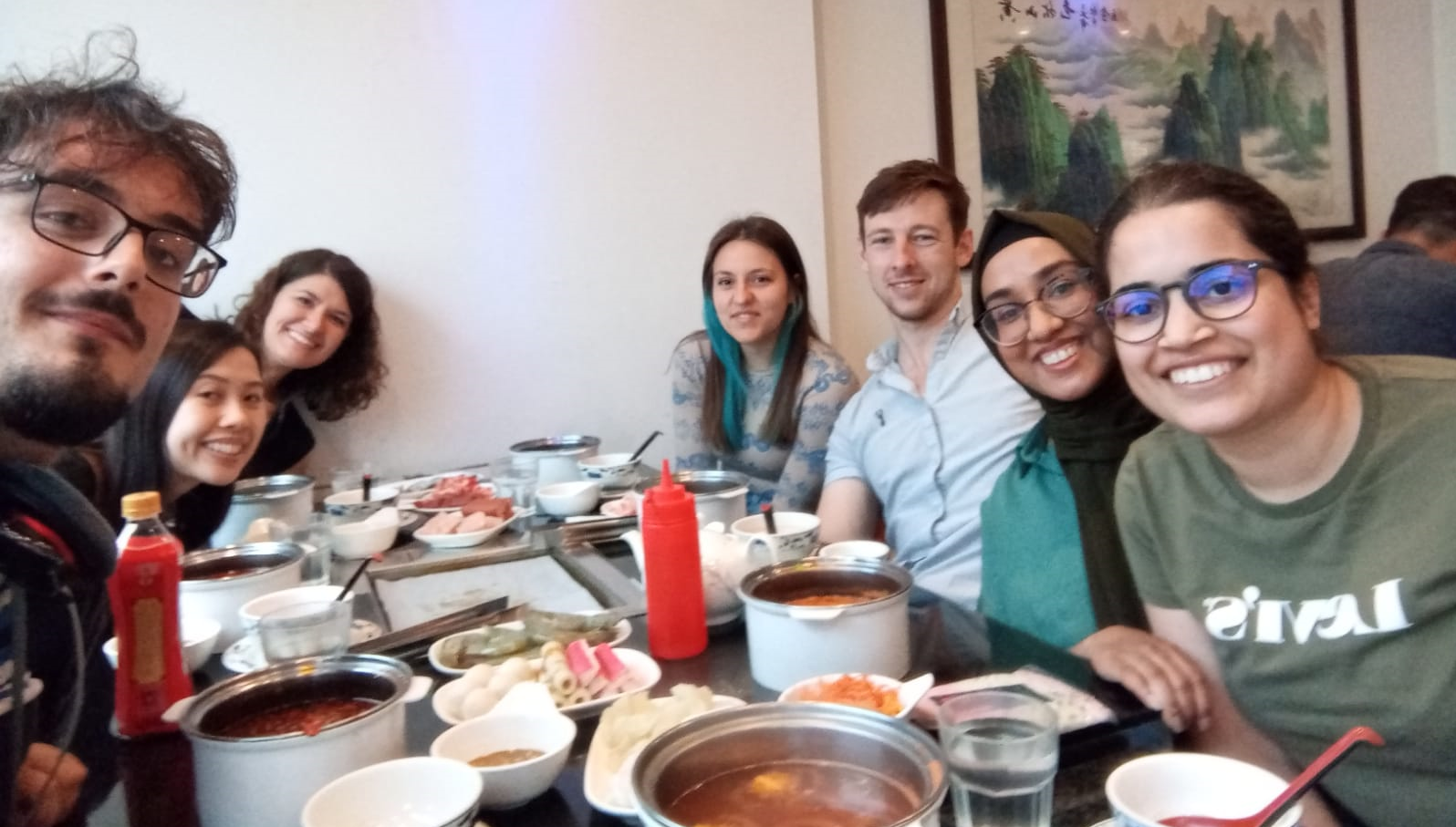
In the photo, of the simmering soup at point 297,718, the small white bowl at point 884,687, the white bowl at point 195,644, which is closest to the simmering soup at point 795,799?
the small white bowl at point 884,687

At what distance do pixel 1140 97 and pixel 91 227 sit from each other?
130 inches

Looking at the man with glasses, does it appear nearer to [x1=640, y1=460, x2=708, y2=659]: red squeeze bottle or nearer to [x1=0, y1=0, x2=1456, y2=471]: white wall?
[x1=640, y1=460, x2=708, y2=659]: red squeeze bottle

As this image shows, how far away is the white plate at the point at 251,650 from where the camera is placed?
A: 3.61 feet

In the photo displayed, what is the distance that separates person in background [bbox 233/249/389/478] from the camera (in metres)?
2.49

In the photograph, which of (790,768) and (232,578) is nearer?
(790,768)

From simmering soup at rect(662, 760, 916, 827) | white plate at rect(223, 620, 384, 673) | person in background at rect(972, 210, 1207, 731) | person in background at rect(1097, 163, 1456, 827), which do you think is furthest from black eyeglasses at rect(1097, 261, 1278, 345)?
white plate at rect(223, 620, 384, 673)

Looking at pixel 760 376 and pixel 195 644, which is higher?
pixel 760 376

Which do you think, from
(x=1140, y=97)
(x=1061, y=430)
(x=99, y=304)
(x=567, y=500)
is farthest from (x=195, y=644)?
(x=1140, y=97)

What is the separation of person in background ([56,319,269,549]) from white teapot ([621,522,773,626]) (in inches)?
34.4

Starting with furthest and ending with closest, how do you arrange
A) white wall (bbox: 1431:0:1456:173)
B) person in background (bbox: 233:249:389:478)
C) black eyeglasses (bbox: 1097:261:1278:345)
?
white wall (bbox: 1431:0:1456:173) < person in background (bbox: 233:249:389:478) < black eyeglasses (bbox: 1097:261:1278:345)

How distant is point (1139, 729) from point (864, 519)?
3.69ft

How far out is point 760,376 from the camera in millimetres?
2566

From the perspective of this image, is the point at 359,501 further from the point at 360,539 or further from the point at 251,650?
the point at 251,650

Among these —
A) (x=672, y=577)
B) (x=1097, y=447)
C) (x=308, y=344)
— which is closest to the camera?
(x=672, y=577)
